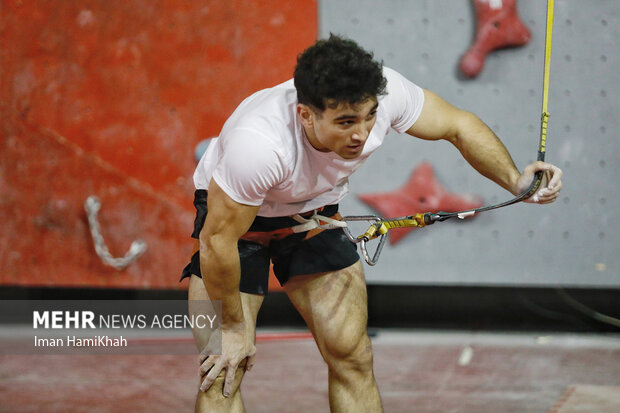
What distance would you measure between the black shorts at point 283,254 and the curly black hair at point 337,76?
19.8 inches

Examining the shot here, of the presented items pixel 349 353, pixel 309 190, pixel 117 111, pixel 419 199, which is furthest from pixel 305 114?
pixel 117 111

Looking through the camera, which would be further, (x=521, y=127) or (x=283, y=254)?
(x=521, y=127)

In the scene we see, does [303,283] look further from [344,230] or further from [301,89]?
[301,89]

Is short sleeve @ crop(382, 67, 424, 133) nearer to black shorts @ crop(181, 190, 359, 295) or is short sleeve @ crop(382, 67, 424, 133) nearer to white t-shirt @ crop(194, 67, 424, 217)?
white t-shirt @ crop(194, 67, 424, 217)

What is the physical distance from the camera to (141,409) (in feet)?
9.80

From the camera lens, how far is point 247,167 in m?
1.80

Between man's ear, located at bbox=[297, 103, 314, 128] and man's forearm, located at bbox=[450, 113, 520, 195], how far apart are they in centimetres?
53

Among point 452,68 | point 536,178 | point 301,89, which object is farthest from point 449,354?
point 301,89

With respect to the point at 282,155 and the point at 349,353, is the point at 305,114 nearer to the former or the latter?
the point at 282,155

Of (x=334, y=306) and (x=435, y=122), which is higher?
(x=435, y=122)

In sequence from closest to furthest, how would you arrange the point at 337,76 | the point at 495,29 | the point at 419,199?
the point at 337,76
the point at 495,29
the point at 419,199

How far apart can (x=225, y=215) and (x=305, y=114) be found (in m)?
0.32

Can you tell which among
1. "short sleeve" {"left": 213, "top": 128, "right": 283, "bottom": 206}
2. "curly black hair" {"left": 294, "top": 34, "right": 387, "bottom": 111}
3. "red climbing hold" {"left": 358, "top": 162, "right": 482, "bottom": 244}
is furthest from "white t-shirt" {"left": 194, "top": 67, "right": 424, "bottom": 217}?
"red climbing hold" {"left": 358, "top": 162, "right": 482, "bottom": 244}

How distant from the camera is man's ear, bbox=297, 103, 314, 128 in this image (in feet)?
6.13
